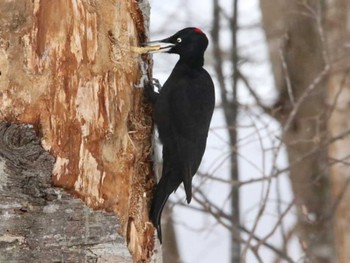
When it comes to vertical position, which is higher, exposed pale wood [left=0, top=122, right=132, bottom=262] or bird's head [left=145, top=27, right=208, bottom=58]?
bird's head [left=145, top=27, right=208, bottom=58]

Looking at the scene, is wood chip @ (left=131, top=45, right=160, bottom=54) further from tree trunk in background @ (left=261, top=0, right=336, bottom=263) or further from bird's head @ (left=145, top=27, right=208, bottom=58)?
tree trunk in background @ (left=261, top=0, right=336, bottom=263)

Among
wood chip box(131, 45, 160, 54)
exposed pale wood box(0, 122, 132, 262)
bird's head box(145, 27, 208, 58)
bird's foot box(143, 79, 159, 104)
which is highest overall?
bird's head box(145, 27, 208, 58)

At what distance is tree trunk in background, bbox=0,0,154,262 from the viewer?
250 centimetres

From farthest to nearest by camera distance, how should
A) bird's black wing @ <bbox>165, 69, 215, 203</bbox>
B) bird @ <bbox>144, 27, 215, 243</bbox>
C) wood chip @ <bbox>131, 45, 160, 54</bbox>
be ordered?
bird's black wing @ <bbox>165, 69, 215, 203</bbox> → bird @ <bbox>144, 27, 215, 243</bbox> → wood chip @ <bbox>131, 45, 160, 54</bbox>

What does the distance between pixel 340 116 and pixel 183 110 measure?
3299mm

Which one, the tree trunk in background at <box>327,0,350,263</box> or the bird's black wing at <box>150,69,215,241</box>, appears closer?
the bird's black wing at <box>150,69,215,241</box>

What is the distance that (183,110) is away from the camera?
11.8ft

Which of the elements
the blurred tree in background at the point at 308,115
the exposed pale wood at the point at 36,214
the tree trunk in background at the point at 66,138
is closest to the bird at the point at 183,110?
the tree trunk in background at the point at 66,138

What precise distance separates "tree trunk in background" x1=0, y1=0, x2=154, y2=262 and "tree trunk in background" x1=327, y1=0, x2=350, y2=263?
10.7 feet

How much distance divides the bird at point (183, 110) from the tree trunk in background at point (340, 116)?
2345mm

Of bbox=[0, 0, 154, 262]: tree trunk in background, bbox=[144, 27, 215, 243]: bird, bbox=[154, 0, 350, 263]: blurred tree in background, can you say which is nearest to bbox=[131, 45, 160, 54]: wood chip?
bbox=[144, 27, 215, 243]: bird

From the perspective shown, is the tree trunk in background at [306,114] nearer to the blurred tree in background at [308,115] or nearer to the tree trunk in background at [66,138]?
the blurred tree in background at [308,115]

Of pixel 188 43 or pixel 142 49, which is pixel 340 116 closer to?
pixel 188 43

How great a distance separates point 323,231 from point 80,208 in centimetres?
371
